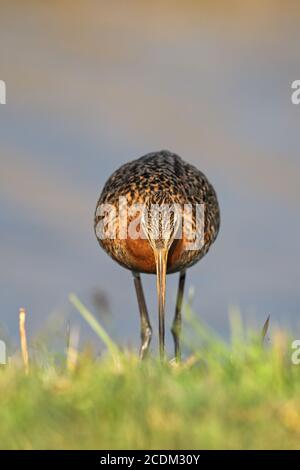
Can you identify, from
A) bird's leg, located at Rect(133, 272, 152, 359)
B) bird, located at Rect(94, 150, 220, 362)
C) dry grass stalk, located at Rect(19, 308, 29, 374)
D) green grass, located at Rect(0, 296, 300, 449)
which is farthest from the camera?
bird's leg, located at Rect(133, 272, 152, 359)

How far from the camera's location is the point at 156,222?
9750 millimetres

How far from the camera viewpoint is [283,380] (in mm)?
4961

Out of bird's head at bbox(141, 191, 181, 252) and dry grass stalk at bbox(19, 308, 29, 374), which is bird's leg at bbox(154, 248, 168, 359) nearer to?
bird's head at bbox(141, 191, 181, 252)

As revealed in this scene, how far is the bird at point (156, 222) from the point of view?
9.83m

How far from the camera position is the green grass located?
13.9 ft

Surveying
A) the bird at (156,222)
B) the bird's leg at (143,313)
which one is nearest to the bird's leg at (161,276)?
the bird at (156,222)

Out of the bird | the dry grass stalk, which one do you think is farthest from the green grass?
the bird

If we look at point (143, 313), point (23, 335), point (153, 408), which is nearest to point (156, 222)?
point (143, 313)

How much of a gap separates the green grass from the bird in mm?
4396

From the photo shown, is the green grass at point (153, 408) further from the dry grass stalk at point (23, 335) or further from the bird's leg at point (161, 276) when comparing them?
the bird's leg at point (161, 276)

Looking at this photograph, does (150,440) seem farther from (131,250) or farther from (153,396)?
(131,250)

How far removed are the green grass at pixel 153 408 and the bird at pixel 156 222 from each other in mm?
4396

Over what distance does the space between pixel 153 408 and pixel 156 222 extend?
17.8 feet
